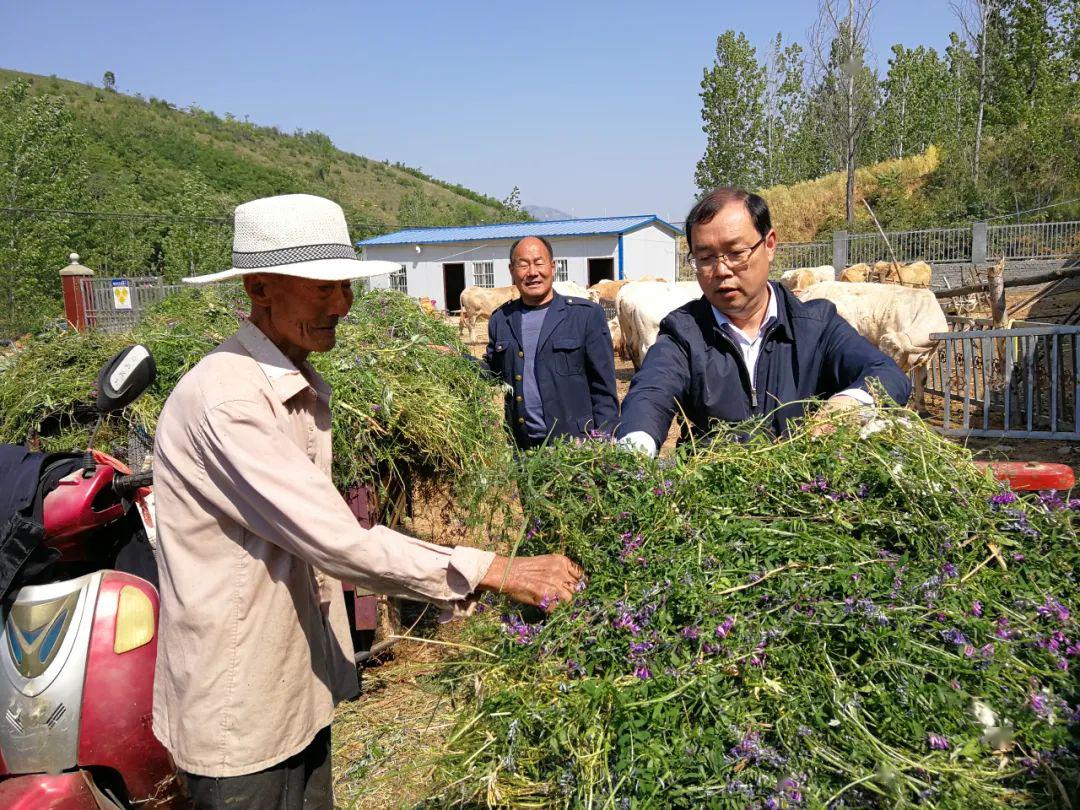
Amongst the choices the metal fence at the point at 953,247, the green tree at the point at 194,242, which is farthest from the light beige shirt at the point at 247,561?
the metal fence at the point at 953,247

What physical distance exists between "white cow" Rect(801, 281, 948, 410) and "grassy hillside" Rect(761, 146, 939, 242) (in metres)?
26.8

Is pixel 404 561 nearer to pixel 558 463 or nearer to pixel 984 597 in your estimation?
pixel 558 463

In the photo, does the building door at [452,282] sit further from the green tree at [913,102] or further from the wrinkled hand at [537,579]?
the wrinkled hand at [537,579]

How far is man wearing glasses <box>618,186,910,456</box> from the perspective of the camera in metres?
2.36

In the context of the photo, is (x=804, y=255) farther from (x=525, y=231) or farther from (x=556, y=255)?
(x=525, y=231)

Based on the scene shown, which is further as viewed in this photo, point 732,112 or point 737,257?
point 732,112

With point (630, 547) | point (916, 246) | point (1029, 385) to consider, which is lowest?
point (1029, 385)

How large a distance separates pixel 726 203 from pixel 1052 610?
1.44 meters

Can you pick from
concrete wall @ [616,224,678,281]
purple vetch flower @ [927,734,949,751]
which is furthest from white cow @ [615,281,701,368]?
concrete wall @ [616,224,678,281]

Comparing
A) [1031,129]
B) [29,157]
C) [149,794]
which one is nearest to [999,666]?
[149,794]

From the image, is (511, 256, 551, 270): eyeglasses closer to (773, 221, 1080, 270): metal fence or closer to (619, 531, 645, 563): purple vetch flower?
(619, 531, 645, 563): purple vetch flower

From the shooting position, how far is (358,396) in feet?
12.1

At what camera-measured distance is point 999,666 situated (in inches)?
49.7

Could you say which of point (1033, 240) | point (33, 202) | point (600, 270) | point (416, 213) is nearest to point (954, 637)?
point (33, 202)
